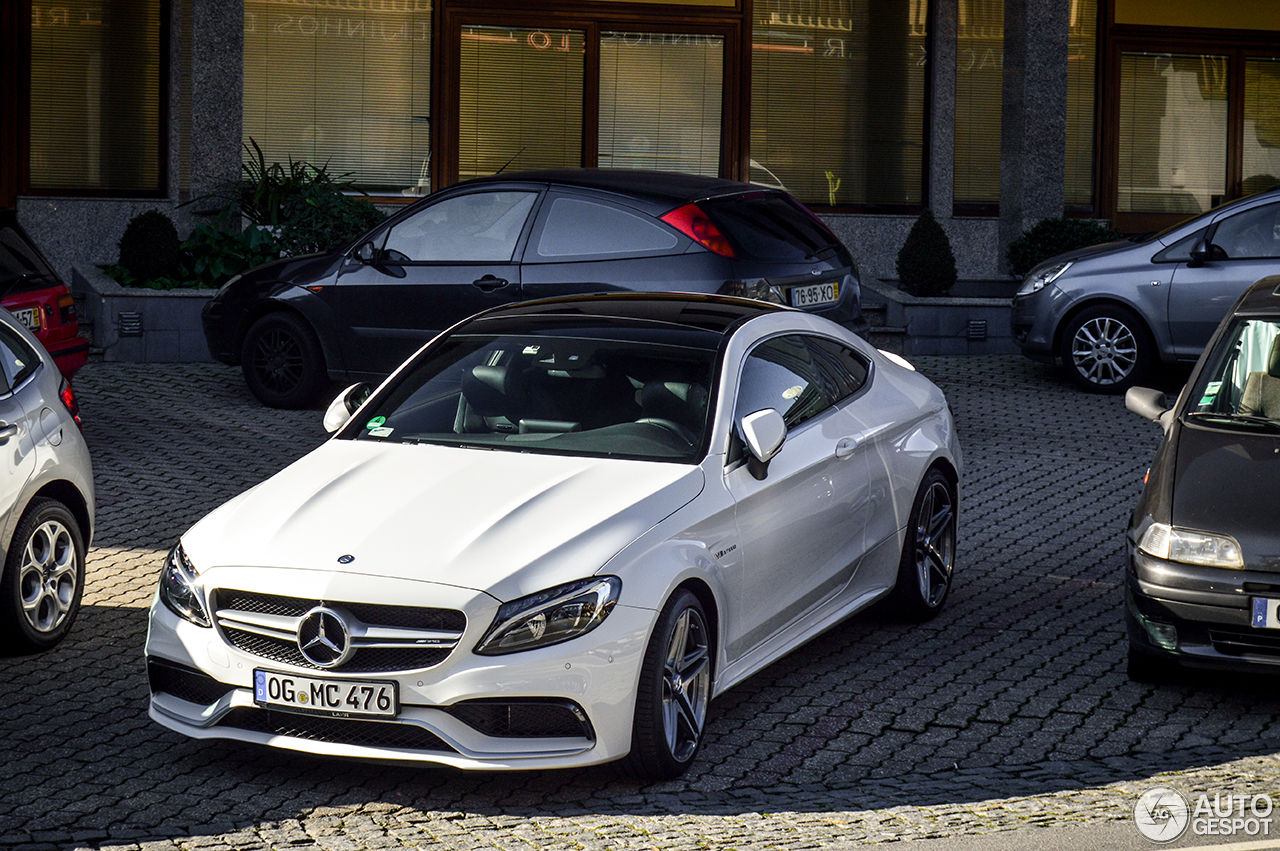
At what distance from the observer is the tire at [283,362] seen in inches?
492

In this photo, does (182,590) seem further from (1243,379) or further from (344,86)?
(344,86)

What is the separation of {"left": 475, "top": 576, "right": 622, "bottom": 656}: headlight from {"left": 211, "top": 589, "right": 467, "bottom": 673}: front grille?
0.39 ft

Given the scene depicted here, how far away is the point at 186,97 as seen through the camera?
17.7 meters

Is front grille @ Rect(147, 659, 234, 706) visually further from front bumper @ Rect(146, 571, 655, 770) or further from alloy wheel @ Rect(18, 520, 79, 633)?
alloy wheel @ Rect(18, 520, 79, 633)

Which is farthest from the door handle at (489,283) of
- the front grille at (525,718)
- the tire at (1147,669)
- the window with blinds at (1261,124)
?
the window with blinds at (1261,124)

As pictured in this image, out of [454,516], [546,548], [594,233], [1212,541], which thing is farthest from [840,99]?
[546,548]

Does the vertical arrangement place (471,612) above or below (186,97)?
below

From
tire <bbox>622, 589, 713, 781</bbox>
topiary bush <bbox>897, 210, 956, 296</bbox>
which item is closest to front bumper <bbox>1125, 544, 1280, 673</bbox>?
tire <bbox>622, 589, 713, 781</bbox>

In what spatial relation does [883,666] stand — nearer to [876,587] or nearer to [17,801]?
[876,587]

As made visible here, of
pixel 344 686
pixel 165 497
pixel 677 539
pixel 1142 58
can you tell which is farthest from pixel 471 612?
pixel 1142 58

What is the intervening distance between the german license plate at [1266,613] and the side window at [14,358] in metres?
4.97

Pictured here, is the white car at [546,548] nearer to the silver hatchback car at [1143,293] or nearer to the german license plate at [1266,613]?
the german license plate at [1266,613]

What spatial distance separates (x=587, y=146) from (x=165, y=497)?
10174mm

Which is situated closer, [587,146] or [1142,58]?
[587,146]
